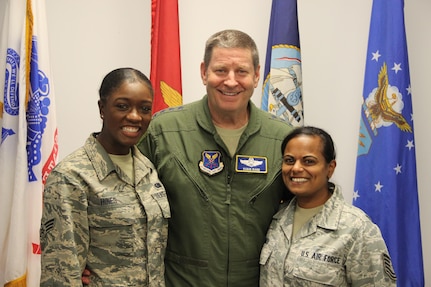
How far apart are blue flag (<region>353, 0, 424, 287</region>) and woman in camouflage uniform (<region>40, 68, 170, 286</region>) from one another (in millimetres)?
1561

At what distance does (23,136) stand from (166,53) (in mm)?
1048

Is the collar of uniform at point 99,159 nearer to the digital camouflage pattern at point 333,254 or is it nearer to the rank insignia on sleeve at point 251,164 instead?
the rank insignia on sleeve at point 251,164

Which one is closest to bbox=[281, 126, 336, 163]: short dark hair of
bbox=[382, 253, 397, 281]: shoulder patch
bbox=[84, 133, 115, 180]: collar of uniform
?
bbox=[382, 253, 397, 281]: shoulder patch

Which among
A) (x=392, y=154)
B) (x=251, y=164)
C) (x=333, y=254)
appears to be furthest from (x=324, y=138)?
(x=392, y=154)

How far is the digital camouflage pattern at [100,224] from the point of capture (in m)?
1.43

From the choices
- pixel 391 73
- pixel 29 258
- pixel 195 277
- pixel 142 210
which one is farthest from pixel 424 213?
pixel 29 258

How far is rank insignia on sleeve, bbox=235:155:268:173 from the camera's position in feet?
6.16

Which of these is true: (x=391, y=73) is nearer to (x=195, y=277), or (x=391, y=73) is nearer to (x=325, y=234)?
(x=325, y=234)

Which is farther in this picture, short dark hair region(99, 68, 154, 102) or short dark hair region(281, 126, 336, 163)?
short dark hair region(281, 126, 336, 163)

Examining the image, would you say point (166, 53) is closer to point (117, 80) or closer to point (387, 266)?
→ point (117, 80)

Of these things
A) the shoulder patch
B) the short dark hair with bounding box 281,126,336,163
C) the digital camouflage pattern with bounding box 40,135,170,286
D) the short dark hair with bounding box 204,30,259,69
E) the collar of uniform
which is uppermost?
the short dark hair with bounding box 204,30,259,69

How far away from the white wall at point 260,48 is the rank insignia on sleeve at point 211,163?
1.52 meters

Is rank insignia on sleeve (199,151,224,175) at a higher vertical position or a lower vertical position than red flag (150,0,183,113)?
lower

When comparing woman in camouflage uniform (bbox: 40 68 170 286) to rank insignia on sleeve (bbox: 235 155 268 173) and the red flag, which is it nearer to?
rank insignia on sleeve (bbox: 235 155 268 173)
